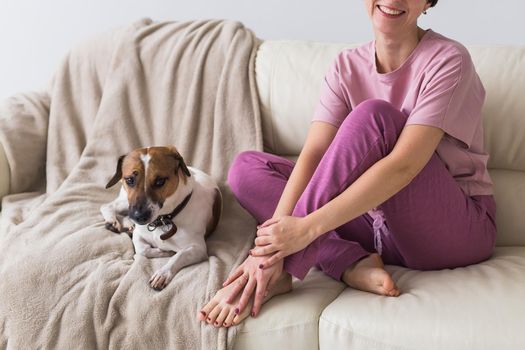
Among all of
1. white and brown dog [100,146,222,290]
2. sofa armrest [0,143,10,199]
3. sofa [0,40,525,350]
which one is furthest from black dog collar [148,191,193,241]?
sofa armrest [0,143,10,199]

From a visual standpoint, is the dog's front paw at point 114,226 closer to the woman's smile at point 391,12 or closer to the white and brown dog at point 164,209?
the white and brown dog at point 164,209

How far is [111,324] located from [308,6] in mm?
1415

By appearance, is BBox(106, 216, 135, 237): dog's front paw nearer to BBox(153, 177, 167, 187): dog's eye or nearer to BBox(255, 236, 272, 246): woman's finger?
BBox(153, 177, 167, 187): dog's eye

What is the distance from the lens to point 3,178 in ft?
7.42

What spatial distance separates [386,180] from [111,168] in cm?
109

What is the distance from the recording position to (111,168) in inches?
89.4

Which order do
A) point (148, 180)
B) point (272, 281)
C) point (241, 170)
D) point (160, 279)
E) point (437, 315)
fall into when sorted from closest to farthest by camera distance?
point (437, 315) → point (272, 281) → point (160, 279) → point (148, 180) → point (241, 170)

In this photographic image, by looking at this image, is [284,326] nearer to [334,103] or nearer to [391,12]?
[334,103]

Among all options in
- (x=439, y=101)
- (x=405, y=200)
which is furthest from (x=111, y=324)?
(x=439, y=101)

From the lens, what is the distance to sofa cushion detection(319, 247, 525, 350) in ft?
4.73

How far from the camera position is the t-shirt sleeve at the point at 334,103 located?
1.83 metres

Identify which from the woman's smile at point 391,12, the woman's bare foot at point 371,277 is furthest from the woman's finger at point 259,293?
the woman's smile at point 391,12

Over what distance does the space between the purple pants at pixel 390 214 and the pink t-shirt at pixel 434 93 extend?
6 cm

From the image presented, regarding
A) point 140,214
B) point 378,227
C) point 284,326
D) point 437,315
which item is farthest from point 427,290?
point 140,214
